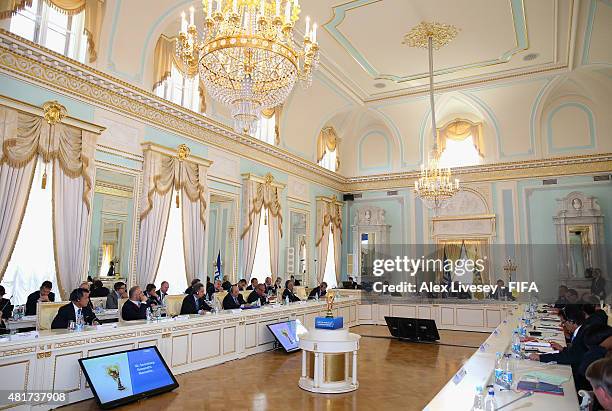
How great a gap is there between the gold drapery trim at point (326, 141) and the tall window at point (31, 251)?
850 cm

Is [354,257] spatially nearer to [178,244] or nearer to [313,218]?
[313,218]

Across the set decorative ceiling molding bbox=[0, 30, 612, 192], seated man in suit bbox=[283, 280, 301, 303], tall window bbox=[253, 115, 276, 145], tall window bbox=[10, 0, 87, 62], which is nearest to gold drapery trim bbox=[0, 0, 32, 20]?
tall window bbox=[10, 0, 87, 62]

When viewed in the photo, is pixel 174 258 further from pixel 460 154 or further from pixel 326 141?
pixel 460 154

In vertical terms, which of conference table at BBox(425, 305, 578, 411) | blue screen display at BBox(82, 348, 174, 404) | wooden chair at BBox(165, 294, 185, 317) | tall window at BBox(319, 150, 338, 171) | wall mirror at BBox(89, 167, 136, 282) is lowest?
blue screen display at BBox(82, 348, 174, 404)

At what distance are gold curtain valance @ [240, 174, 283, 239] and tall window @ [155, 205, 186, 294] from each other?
1720mm

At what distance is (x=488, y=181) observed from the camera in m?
13.7

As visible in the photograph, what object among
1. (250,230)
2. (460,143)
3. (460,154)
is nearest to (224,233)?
(250,230)

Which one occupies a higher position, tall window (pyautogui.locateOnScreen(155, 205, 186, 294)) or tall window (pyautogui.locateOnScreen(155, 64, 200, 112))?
tall window (pyautogui.locateOnScreen(155, 64, 200, 112))

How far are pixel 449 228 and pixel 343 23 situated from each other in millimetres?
7599

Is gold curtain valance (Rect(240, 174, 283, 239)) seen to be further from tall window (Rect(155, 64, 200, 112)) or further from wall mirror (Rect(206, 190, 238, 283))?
tall window (Rect(155, 64, 200, 112))

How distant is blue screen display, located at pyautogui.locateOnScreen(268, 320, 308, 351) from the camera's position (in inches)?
321

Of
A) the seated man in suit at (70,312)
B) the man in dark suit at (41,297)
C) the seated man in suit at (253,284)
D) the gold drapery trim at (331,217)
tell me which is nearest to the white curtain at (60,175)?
the man in dark suit at (41,297)

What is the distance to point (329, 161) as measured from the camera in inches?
597

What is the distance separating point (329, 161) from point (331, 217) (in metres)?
2.01
